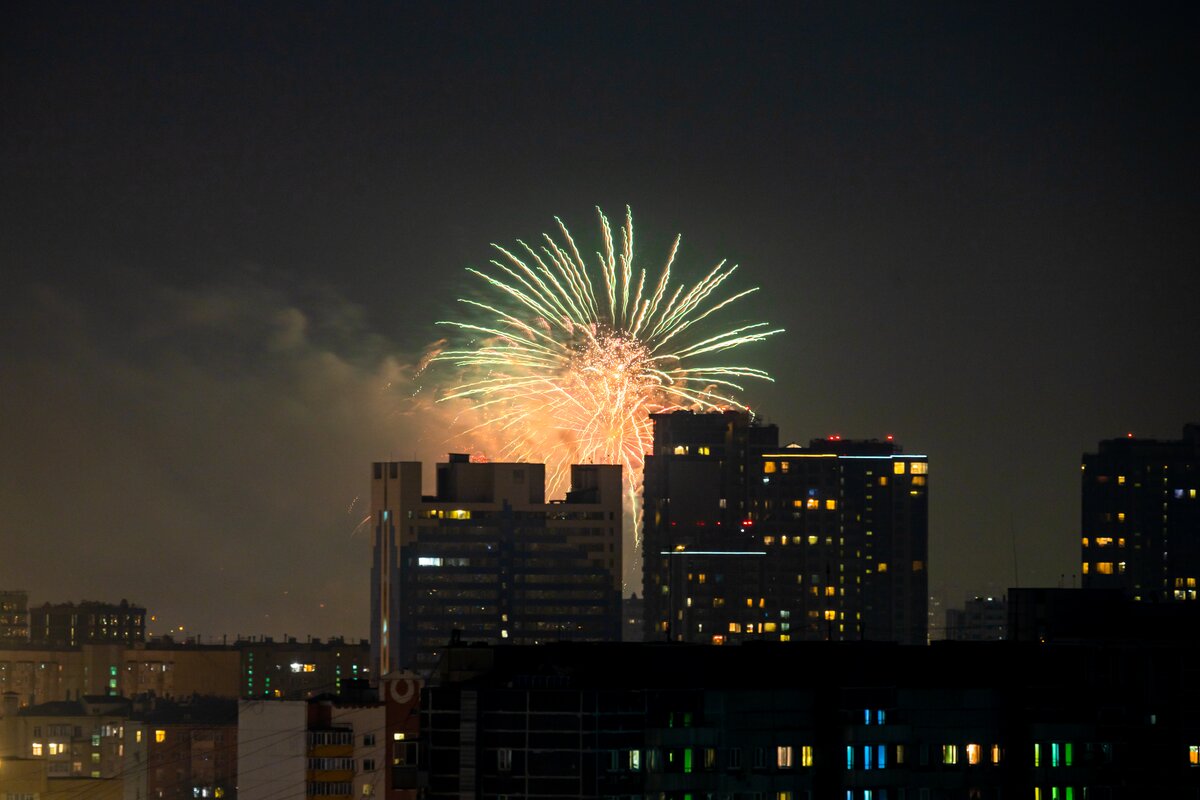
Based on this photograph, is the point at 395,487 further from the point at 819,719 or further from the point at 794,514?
the point at 819,719

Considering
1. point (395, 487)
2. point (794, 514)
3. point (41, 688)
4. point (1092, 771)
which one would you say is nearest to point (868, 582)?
point (794, 514)

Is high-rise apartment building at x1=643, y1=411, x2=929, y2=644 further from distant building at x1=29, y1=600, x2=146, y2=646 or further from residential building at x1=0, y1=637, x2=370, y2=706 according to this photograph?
distant building at x1=29, y1=600, x2=146, y2=646

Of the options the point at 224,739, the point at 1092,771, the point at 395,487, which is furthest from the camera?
the point at 395,487

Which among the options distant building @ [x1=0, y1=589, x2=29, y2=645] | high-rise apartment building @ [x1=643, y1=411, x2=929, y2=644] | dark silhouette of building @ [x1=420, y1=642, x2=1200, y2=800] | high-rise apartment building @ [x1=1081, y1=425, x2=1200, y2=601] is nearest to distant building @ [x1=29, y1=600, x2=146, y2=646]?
distant building @ [x1=0, y1=589, x2=29, y2=645]

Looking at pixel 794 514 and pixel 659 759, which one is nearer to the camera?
pixel 659 759

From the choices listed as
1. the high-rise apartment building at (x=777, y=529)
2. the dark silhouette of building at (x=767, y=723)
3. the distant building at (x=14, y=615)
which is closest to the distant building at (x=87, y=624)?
the distant building at (x=14, y=615)

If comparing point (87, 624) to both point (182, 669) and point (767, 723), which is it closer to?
point (182, 669)

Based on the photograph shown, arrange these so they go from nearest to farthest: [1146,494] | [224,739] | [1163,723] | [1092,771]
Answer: [1092,771]
[1163,723]
[224,739]
[1146,494]
